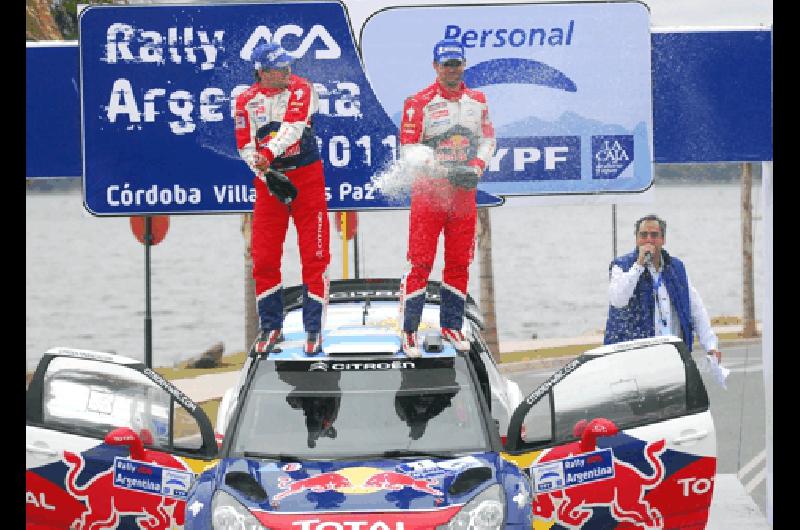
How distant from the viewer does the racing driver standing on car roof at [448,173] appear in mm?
10047

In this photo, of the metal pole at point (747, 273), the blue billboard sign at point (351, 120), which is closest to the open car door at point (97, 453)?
the blue billboard sign at point (351, 120)

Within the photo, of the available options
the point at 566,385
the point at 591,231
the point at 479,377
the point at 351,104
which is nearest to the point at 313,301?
the point at 479,377

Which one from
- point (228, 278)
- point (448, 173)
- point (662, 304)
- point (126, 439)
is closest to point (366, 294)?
point (448, 173)

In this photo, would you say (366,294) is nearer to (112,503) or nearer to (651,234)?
(651,234)

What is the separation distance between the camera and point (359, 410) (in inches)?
351

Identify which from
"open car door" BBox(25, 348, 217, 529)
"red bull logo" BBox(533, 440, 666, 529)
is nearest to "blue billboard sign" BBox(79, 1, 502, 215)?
"open car door" BBox(25, 348, 217, 529)

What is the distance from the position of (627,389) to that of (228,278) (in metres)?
93.7

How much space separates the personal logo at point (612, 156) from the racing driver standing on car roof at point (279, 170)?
9.25ft

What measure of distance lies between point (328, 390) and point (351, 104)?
3796 mm

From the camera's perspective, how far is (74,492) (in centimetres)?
947

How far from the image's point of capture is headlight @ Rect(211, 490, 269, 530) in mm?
7898

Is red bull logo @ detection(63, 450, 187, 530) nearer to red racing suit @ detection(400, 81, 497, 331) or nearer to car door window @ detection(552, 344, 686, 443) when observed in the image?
red racing suit @ detection(400, 81, 497, 331)

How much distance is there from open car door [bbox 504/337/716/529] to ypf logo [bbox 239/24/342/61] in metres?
3.98

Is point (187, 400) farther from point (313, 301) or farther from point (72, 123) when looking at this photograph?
point (72, 123)
